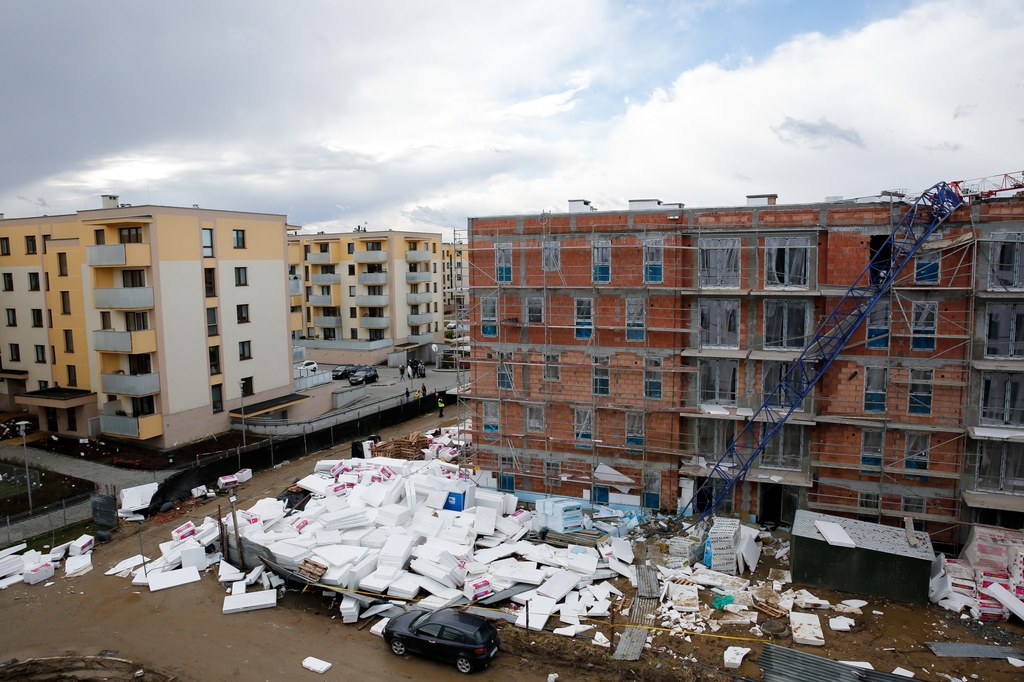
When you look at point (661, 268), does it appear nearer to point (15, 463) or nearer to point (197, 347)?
point (197, 347)

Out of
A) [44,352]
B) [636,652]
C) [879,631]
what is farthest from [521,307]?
[44,352]

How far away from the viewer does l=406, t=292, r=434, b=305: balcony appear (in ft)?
206

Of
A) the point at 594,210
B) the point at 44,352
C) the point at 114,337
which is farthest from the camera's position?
the point at 44,352

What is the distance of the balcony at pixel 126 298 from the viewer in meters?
32.0

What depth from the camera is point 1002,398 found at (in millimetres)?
20812

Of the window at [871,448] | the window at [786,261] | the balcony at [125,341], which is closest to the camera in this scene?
the window at [786,261]

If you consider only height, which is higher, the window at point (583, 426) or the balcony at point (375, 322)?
the balcony at point (375, 322)

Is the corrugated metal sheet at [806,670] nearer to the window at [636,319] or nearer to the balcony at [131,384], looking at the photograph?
the window at [636,319]

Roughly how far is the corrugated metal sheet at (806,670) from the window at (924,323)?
10749 mm

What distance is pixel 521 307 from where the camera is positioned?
25.5 meters

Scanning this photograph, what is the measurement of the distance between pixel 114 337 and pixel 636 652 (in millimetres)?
27970

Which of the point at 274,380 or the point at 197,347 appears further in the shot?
the point at 274,380

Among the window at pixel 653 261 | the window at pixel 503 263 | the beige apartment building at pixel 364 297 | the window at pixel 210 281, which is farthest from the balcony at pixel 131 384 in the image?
the beige apartment building at pixel 364 297

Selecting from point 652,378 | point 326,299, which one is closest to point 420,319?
point 326,299
